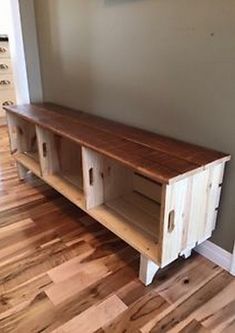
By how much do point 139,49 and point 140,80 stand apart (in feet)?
0.49

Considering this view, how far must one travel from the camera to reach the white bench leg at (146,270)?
1.22 meters

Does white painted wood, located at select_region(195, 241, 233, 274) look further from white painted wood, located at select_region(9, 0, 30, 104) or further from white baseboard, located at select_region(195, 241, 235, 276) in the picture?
white painted wood, located at select_region(9, 0, 30, 104)

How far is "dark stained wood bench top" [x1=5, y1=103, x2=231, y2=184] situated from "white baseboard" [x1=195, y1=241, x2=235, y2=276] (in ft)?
1.49

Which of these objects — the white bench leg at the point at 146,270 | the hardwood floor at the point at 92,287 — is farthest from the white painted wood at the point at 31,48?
the white bench leg at the point at 146,270

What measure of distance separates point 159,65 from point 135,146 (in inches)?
16.9

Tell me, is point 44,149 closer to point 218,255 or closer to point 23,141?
point 23,141

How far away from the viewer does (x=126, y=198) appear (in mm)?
1602

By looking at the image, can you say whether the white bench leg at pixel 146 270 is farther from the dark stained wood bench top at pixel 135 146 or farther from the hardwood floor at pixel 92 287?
the dark stained wood bench top at pixel 135 146

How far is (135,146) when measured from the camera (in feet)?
4.21

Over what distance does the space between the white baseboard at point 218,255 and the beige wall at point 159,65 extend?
0.03 m

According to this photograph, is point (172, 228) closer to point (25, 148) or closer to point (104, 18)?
point (104, 18)

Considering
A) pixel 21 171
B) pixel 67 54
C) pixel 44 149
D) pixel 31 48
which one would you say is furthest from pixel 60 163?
pixel 31 48

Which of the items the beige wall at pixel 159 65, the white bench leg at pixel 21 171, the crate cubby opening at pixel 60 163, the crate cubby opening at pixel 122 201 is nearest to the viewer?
the beige wall at pixel 159 65

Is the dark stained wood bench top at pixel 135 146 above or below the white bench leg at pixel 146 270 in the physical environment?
above
